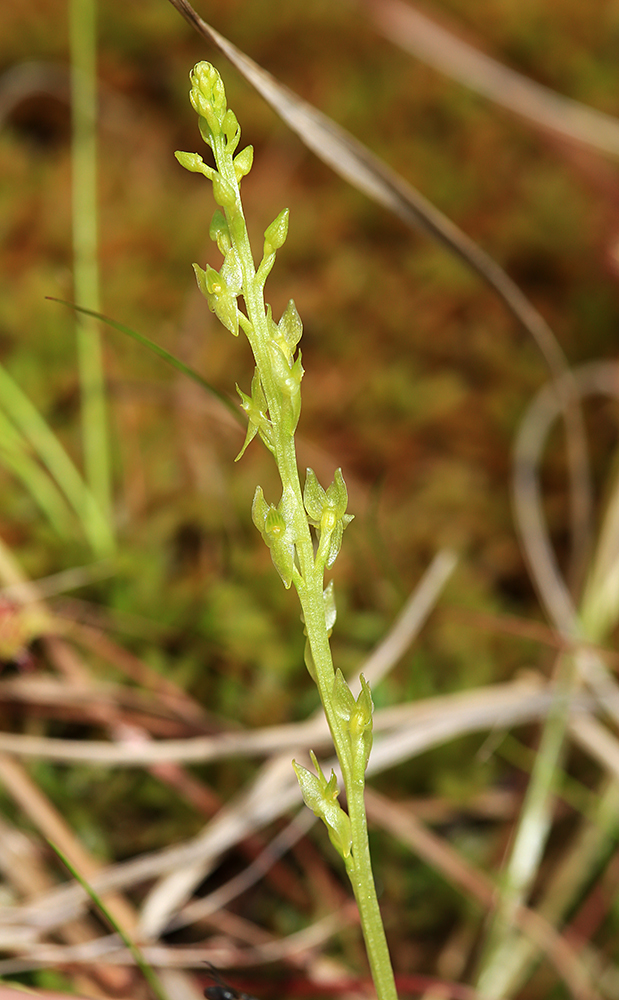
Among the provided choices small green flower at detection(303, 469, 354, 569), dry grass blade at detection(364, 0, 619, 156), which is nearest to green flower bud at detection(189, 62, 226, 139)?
small green flower at detection(303, 469, 354, 569)

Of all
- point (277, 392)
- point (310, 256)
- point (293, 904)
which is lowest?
point (293, 904)

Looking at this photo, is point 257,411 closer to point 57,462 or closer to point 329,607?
point 329,607

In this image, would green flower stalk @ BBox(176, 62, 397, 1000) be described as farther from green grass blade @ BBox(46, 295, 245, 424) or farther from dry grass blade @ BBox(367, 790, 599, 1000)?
dry grass blade @ BBox(367, 790, 599, 1000)

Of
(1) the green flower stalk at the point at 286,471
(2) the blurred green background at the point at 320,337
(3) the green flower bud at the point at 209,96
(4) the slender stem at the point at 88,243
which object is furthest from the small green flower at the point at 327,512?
(4) the slender stem at the point at 88,243

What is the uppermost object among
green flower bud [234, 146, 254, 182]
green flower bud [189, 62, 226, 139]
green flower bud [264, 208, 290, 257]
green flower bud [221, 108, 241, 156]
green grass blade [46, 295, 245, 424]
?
green grass blade [46, 295, 245, 424]

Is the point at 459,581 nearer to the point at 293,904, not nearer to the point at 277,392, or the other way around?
the point at 293,904

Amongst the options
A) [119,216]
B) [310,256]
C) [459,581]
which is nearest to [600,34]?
[310,256]
